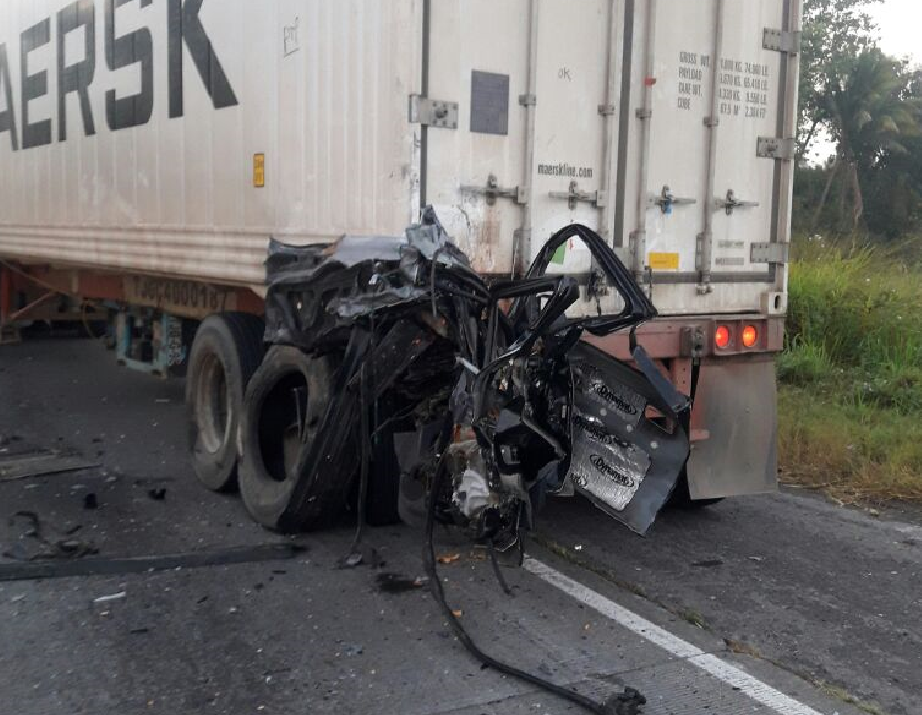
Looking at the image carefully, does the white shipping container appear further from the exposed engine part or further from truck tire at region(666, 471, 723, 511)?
truck tire at region(666, 471, 723, 511)

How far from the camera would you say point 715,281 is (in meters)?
5.91

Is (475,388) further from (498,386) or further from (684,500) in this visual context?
(684,500)

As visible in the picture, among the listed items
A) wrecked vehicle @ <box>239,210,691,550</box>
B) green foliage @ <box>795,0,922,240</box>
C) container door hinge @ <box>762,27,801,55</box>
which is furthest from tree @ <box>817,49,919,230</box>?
wrecked vehicle @ <box>239,210,691,550</box>

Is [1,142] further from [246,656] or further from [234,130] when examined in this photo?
[246,656]

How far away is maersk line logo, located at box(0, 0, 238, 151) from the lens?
6.50 meters

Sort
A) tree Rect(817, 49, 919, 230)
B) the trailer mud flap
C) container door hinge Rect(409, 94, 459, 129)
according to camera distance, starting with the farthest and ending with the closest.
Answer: tree Rect(817, 49, 919, 230) → container door hinge Rect(409, 94, 459, 129) → the trailer mud flap

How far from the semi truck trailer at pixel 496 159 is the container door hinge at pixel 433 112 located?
0.01 meters

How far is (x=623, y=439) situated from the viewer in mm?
4402

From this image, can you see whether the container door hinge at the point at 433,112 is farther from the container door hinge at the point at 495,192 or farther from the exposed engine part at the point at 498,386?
the exposed engine part at the point at 498,386

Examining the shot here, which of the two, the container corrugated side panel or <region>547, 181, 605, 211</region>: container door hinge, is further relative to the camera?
<region>547, 181, 605, 211</region>: container door hinge

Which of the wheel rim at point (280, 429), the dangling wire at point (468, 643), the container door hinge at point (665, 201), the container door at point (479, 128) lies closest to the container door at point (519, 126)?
the container door at point (479, 128)

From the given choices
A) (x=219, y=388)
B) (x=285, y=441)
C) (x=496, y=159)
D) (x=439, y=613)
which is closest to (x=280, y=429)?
(x=285, y=441)

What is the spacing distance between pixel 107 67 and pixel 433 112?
416 centimetres

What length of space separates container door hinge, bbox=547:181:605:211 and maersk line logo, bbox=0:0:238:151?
2.15 metres
